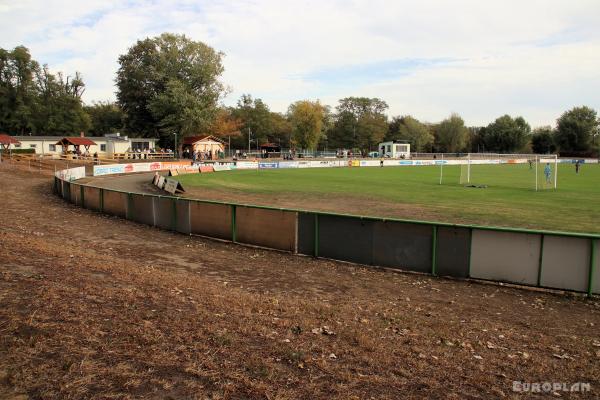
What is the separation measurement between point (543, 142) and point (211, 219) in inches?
5742

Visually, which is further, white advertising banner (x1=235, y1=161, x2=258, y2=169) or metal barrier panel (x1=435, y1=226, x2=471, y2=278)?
white advertising banner (x1=235, y1=161, x2=258, y2=169)

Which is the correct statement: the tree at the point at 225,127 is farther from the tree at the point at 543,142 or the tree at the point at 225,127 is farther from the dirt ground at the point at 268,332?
the dirt ground at the point at 268,332

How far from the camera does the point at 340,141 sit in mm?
136000

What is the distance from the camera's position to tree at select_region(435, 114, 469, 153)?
140000 mm

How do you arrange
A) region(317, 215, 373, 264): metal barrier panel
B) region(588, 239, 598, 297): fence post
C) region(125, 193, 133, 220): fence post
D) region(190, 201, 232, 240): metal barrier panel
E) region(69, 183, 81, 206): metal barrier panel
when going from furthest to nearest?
region(69, 183, 81, 206): metal barrier panel
region(125, 193, 133, 220): fence post
region(190, 201, 232, 240): metal barrier panel
region(317, 215, 373, 264): metal barrier panel
region(588, 239, 598, 297): fence post

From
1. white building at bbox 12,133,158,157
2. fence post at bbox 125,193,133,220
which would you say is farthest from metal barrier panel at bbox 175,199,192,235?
white building at bbox 12,133,158,157

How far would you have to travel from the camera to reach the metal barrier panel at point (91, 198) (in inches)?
910

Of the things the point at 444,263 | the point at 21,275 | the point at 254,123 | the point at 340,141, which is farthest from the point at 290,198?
the point at 340,141

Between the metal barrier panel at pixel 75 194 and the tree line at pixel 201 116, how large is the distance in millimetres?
54365

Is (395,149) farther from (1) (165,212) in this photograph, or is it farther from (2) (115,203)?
(1) (165,212)

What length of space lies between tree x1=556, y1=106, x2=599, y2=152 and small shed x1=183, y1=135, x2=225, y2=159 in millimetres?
100722

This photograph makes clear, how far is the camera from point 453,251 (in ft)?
39.8

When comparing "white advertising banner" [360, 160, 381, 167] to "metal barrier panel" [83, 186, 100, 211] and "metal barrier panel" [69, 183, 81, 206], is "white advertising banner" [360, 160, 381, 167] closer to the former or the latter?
"metal barrier panel" [69, 183, 81, 206]

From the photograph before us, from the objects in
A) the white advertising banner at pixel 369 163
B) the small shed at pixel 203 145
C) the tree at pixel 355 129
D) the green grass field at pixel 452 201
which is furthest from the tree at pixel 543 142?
the green grass field at pixel 452 201
